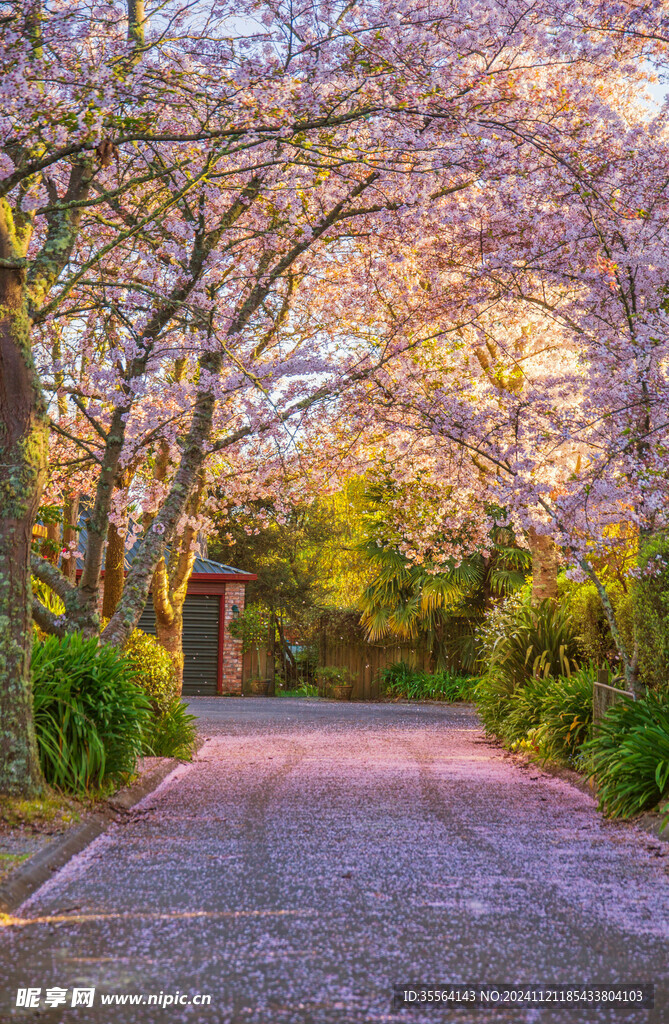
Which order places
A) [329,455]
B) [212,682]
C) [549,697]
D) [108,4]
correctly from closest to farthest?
[108,4] → [549,697] → [329,455] → [212,682]

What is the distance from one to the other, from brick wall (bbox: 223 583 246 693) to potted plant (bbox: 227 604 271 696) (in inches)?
10.1

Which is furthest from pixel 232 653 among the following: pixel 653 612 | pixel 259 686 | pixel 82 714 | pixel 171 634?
pixel 82 714

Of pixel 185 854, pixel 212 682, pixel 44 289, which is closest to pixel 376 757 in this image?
pixel 185 854

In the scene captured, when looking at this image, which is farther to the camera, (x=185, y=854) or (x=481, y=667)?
(x=481, y=667)

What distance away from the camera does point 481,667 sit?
2281 cm

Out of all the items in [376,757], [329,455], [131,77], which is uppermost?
[131,77]

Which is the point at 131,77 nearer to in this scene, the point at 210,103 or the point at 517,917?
the point at 210,103

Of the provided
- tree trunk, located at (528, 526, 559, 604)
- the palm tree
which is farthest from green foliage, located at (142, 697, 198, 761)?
the palm tree

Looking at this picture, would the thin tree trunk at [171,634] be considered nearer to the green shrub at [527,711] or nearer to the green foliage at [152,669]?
the green foliage at [152,669]

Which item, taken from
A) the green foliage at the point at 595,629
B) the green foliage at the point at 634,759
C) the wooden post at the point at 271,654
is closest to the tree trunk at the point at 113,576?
the green foliage at the point at 595,629

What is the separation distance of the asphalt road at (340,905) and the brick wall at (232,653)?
15.5m

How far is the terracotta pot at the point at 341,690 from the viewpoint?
24156 mm

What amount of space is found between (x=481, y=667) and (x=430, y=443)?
10.5 m

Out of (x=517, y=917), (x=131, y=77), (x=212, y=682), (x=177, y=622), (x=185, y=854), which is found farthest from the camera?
(x=212, y=682)
